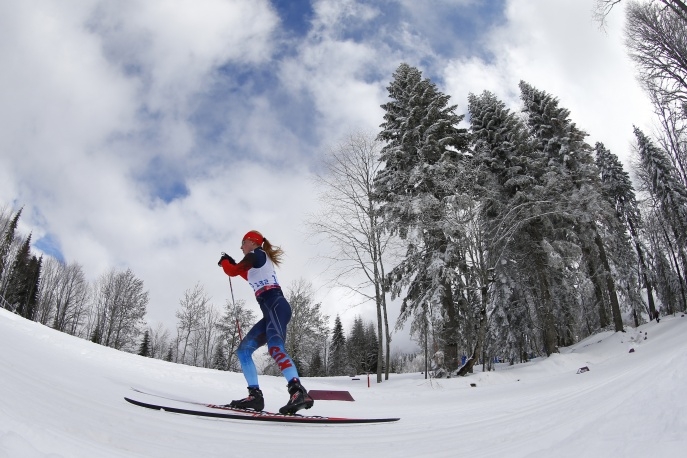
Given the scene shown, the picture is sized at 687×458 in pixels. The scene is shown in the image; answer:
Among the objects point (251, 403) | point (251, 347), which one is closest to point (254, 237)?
point (251, 347)

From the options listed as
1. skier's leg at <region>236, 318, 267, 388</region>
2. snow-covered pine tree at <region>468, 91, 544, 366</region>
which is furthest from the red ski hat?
snow-covered pine tree at <region>468, 91, 544, 366</region>

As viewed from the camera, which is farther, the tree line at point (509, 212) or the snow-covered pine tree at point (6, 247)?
the snow-covered pine tree at point (6, 247)

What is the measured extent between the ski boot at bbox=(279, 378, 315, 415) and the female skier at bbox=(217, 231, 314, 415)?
10 centimetres

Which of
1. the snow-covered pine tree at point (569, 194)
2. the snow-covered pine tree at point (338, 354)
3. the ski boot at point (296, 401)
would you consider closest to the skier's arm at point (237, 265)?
the ski boot at point (296, 401)

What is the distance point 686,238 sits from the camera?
22.8 meters

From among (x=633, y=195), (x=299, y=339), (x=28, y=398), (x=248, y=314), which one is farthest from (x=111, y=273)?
(x=633, y=195)

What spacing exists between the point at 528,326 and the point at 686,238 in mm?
12212

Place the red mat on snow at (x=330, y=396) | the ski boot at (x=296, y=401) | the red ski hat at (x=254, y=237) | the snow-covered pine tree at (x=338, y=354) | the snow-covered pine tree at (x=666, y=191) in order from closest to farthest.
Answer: the ski boot at (x=296, y=401) < the red ski hat at (x=254, y=237) < the red mat on snow at (x=330, y=396) < the snow-covered pine tree at (x=666, y=191) < the snow-covered pine tree at (x=338, y=354)

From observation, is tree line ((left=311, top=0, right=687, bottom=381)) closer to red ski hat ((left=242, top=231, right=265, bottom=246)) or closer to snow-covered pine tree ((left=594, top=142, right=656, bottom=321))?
snow-covered pine tree ((left=594, top=142, right=656, bottom=321))

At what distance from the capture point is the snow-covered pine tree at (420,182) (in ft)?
47.1

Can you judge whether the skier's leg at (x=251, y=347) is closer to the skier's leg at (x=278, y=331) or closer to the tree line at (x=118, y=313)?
the skier's leg at (x=278, y=331)

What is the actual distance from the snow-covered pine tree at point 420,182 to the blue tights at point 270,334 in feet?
33.3

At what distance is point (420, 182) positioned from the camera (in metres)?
15.8

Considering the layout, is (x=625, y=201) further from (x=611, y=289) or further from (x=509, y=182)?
(x=509, y=182)
